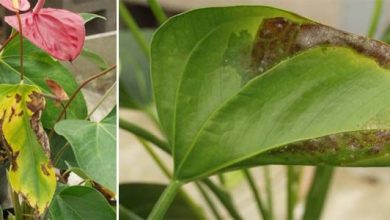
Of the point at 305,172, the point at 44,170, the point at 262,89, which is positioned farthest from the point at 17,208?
the point at 305,172

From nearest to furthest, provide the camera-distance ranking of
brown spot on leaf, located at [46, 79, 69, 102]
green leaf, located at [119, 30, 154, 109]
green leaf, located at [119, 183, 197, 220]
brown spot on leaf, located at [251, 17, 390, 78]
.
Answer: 1. brown spot on leaf, located at [251, 17, 390, 78]
2. brown spot on leaf, located at [46, 79, 69, 102]
3. green leaf, located at [119, 183, 197, 220]
4. green leaf, located at [119, 30, 154, 109]

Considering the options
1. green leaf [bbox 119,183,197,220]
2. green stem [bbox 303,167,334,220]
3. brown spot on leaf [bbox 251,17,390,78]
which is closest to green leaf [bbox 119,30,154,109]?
green leaf [bbox 119,183,197,220]

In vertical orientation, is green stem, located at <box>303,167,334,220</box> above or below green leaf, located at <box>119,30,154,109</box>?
below

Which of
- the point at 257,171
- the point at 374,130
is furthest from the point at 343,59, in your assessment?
the point at 257,171

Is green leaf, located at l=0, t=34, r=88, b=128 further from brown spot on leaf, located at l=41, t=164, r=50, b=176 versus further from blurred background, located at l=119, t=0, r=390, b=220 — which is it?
blurred background, located at l=119, t=0, r=390, b=220

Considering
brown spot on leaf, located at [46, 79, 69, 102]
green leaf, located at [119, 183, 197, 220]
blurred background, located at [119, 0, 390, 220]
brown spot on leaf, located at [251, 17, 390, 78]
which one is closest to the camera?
brown spot on leaf, located at [251, 17, 390, 78]

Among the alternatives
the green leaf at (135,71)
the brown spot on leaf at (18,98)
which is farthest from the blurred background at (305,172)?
the brown spot on leaf at (18,98)

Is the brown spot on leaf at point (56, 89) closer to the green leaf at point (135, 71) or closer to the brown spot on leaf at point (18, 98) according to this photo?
the brown spot on leaf at point (18, 98)
